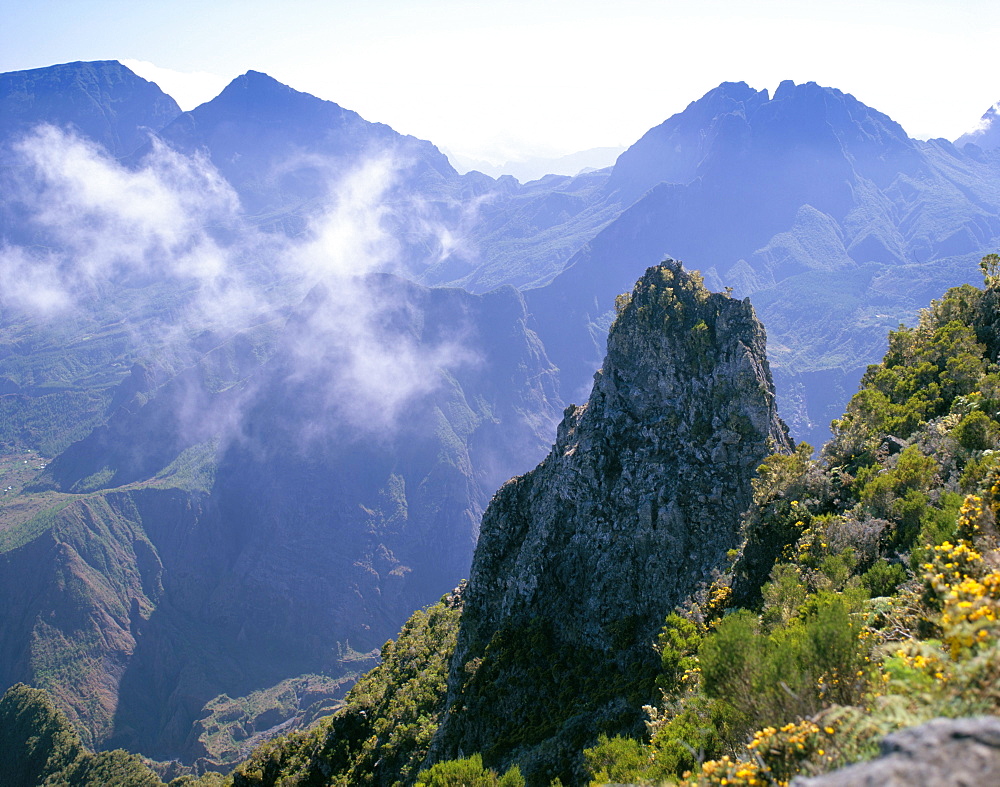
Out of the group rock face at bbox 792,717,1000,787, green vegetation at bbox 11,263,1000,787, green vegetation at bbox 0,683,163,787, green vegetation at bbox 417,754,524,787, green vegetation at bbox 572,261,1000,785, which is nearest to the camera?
rock face at bbox 792,717,1000,787

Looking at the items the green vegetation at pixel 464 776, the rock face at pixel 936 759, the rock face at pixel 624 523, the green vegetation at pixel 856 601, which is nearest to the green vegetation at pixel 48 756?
the rock face at pixel 624 523

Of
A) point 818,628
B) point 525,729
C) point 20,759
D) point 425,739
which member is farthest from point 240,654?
point 818,628

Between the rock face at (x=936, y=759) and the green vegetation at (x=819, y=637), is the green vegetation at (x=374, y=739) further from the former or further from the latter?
the rock face at (x=936, y=759)

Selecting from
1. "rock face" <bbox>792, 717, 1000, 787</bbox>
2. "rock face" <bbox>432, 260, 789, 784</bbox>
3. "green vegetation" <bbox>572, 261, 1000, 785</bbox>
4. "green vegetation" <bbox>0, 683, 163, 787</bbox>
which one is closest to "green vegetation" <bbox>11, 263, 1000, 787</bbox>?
"green vegetation" <bbox>572, 261, 1000, 785</bbox>

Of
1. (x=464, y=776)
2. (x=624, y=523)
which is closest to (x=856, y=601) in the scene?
(x=464, y=776)

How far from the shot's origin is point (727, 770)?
11.4 m

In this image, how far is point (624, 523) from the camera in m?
37.2

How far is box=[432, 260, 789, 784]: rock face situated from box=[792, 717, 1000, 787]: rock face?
24.0m

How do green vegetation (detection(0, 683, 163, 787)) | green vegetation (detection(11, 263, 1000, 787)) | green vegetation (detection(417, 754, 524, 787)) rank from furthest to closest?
green vegetation (detection(0, 683, 163, 787)), green vegetation (detection(417, 754, 524, 787)), green vegetation (detection(11, 263, 1000, 787))

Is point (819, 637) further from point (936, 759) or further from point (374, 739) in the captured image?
point (374, 739)

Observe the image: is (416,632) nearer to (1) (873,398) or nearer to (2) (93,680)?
(1) (873,398)

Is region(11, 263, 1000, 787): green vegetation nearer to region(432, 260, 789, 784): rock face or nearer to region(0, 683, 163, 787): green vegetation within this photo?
region(432, 260, 789, 784): rock face

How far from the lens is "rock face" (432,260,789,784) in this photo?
111 ft

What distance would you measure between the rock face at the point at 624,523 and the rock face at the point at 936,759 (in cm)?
2398
